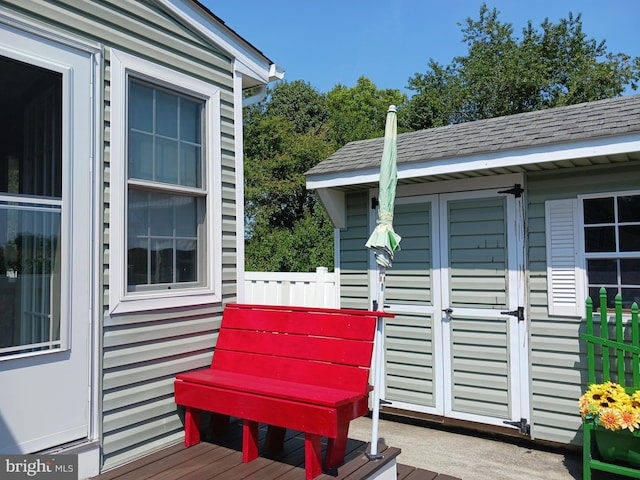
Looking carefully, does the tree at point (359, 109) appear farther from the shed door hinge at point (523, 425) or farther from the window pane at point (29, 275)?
the window pane at point (29, 275)

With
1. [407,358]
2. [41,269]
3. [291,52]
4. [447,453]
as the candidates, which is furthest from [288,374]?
[291,52]

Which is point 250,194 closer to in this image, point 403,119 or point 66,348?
point 403,119

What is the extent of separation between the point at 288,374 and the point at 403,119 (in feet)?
59.9

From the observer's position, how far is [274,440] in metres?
3.10

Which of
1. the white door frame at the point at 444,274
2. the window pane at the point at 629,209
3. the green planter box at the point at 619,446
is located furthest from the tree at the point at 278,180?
the green planter box at the point at 619,446

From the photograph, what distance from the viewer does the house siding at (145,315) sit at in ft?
9.23

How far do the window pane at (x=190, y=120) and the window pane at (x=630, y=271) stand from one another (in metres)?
3.41

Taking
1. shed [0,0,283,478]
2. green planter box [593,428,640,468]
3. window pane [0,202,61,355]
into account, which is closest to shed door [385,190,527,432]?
green planter box [593,428,640,468]

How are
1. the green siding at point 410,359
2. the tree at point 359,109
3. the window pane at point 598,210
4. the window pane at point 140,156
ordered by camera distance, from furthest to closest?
1. the tree at point 359,109
2. the green siding at point 410,359
3. the window pane at point 598,210
4. the window pane at point 140,156

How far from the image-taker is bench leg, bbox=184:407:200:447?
3.15m

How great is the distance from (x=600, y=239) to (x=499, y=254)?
804 mm

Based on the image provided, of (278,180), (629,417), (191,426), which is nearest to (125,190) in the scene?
(191,426)

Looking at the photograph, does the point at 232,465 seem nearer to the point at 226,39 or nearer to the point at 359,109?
the point at 226,39

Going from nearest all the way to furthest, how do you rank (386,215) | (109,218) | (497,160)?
1. (109,218)
2. (386,215)
3. (497,160)
